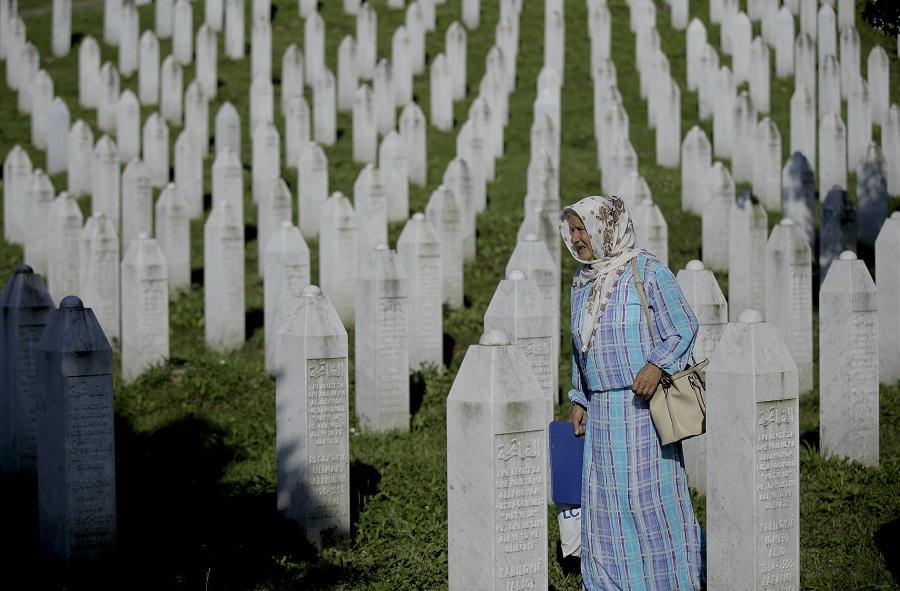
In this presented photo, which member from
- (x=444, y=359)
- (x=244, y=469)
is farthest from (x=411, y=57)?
(x=244, y=469)

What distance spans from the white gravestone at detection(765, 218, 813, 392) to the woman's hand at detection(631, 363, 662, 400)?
19.2ft

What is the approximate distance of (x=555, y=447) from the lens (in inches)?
269

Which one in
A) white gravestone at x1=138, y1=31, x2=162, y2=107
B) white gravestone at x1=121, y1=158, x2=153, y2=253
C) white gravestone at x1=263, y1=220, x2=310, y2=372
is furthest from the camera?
white gravestone at x1=138, y1=31, x2=162, y2=107

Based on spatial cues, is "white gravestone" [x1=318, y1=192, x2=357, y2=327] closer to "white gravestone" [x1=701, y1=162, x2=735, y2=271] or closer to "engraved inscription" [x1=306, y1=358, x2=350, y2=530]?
"white gravestone" [x1=701, y1=162, x2=735, y2=271]

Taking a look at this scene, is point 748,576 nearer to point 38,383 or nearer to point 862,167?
point 38,383

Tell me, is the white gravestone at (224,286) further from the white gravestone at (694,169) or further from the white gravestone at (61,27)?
the white gravestone at (61,27)

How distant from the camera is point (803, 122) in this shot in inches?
780

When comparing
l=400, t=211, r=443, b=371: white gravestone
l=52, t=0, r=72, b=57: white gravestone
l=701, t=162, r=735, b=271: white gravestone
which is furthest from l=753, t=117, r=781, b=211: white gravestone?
l=52, t=0, r=72, b=57: white gravestone

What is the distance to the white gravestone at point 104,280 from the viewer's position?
1369 cm

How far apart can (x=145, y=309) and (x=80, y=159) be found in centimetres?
745

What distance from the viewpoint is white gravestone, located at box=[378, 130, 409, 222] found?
17.5 m

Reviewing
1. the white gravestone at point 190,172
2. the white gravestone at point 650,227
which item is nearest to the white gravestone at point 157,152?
the white gravestone at point 190,172

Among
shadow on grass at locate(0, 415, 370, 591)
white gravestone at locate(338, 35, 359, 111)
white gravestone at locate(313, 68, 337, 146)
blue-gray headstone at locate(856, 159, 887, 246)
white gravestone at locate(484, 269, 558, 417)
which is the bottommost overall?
shadow on grass at locate(0, 415, 370, 591)

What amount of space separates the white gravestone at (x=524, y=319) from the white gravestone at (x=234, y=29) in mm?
18410
